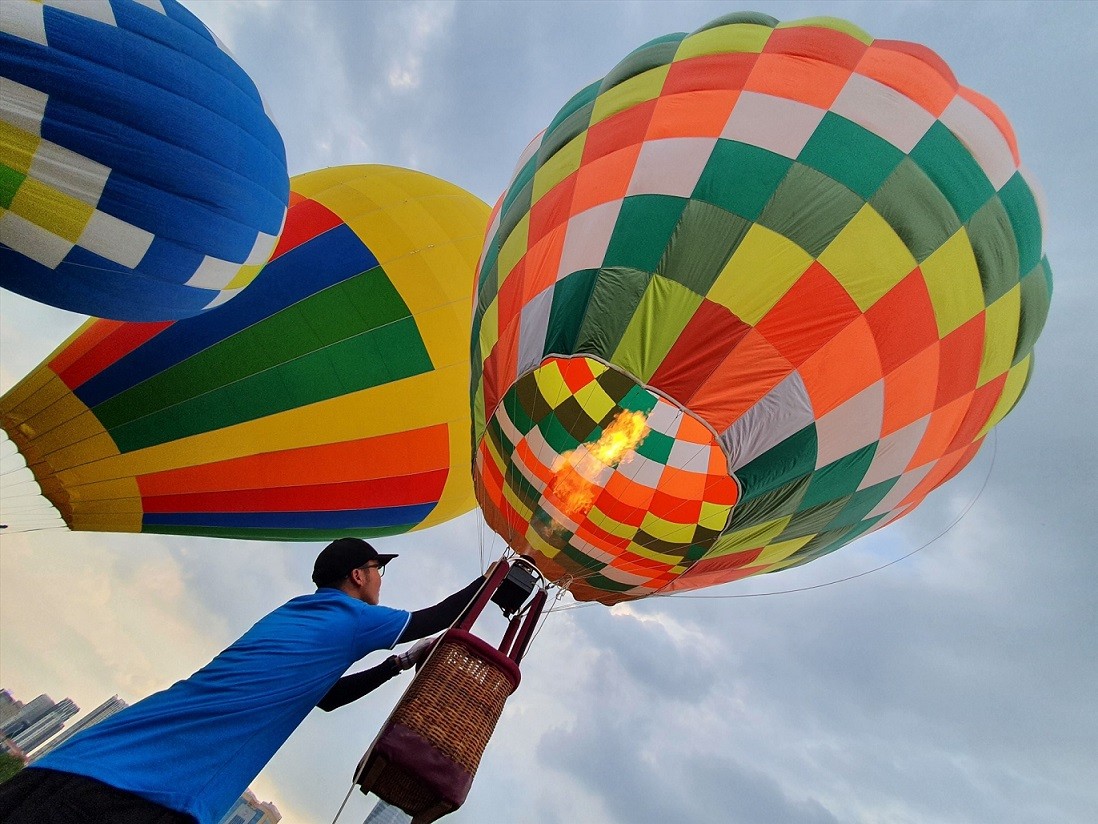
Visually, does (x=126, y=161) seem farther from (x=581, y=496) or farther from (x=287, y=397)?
(x=581, y=496)

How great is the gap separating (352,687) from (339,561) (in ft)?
1.29

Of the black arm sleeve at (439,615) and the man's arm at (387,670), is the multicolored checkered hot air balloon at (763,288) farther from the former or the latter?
the man's arm at (387,670)

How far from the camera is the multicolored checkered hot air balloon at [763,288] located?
9.31 ft

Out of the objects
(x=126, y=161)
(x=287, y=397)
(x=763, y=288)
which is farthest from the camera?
(x=287, y=397)

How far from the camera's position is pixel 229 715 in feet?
5.14

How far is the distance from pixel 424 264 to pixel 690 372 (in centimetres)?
356

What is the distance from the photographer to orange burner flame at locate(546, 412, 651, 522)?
3809 mm

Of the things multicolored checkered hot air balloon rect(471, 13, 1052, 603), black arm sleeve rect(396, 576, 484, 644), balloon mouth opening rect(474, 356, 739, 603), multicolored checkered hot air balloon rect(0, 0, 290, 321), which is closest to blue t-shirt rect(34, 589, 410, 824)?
black arm sleeve rect(396, 576, 484, 644)

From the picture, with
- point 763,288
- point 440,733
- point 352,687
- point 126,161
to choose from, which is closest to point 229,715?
point 352,687

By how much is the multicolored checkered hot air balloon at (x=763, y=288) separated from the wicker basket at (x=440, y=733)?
4.46 feet

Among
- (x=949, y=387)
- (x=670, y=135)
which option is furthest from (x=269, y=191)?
(x=949, y=387)

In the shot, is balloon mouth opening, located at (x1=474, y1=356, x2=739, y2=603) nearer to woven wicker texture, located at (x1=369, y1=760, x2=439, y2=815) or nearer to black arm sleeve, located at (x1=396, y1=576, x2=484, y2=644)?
black arm sleeve, located at (x1=396, y1=576, x2=484, y2=644)

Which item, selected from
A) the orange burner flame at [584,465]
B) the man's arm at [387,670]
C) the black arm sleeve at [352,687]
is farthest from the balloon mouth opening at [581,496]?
the black arm sleeve at [352,687]

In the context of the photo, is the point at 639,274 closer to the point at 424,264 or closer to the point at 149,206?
the point at 149,206
